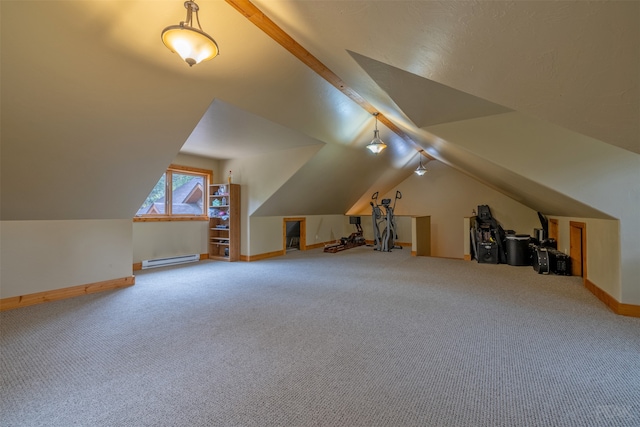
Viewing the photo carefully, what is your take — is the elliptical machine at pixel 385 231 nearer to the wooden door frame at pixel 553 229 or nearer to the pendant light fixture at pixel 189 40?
the wooden door frame at pixel 553 229

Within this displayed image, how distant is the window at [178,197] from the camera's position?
622 centimetres

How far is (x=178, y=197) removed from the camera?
6676mm

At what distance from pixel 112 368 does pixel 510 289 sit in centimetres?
491

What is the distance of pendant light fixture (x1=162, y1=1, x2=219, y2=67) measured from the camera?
1940mm

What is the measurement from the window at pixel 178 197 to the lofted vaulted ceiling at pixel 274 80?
5.43 ft

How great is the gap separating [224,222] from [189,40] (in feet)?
18.3

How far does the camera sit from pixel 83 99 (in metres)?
2.83

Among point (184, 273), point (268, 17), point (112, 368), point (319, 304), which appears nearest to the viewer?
point (112, 368)

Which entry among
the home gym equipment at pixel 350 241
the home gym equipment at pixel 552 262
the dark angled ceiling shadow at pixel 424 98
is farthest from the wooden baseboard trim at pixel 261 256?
the home gym equipment at pixel 552 262

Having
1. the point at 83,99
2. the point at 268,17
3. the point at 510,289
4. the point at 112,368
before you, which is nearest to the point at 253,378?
the point at 112,368

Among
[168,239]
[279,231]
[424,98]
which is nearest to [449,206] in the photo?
[279,231]

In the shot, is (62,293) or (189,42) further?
(62,293)

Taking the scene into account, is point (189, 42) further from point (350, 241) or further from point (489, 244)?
point (350, 241)

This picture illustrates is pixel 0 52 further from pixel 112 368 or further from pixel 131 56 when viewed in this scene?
pixel 112 368
